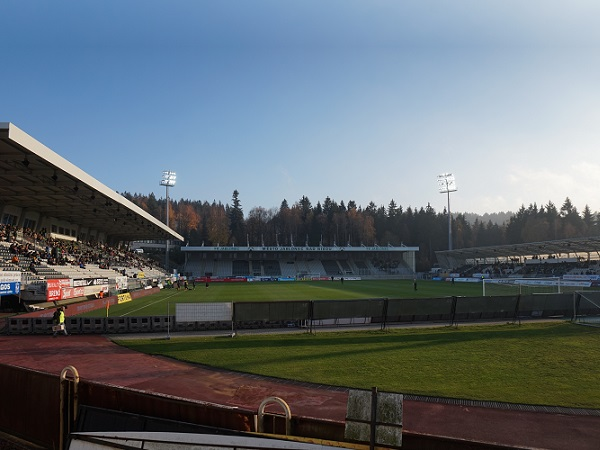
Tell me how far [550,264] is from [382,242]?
65.7 m

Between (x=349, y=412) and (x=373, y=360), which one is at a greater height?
(x=349, y=412)

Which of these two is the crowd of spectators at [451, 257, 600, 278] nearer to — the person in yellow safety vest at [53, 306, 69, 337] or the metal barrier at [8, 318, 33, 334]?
the person in yellow safety vest at [53, 306, 69, 337]

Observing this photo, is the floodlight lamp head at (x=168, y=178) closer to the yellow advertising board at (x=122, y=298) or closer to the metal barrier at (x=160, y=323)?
the yellow advertising board at (x=122, y=298)

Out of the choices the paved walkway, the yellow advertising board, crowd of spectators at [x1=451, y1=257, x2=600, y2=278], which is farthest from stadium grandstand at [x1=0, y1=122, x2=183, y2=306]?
crowd of spectators at [x1=451, y1=257, x2=600, y2=278]

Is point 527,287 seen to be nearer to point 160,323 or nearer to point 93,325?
point 160,323

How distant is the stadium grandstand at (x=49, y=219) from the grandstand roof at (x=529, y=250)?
173ft

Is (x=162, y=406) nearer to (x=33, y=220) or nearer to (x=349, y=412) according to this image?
(x=349, y=412)

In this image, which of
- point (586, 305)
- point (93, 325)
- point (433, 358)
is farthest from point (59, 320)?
point (586, 305)

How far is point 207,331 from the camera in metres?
20.3

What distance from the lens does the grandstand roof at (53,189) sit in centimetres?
2114

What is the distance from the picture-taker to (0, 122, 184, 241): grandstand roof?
2114cm

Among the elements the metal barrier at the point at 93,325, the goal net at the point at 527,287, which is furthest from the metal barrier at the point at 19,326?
the goal net at the point at 527,287

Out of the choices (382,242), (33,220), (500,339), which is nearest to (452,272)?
(382,242)

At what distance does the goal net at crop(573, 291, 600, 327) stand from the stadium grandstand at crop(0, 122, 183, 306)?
31.0m
